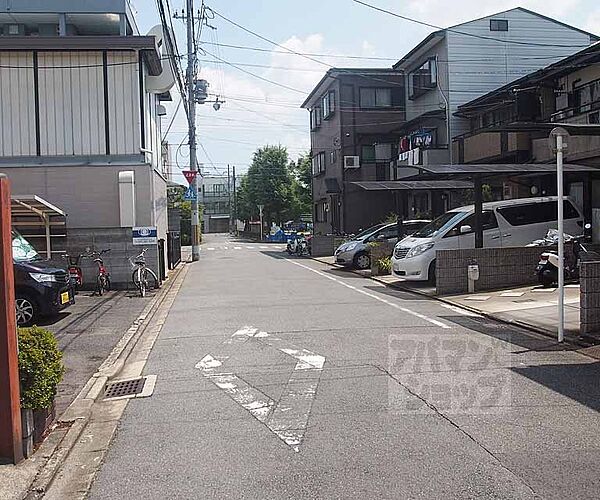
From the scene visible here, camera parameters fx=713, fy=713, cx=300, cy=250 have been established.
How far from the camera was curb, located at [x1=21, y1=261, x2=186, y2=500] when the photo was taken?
17.6ft

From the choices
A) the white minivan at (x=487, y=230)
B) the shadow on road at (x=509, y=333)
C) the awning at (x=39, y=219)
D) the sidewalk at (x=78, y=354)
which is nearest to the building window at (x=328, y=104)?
the white minivan at (x=487, y=230)

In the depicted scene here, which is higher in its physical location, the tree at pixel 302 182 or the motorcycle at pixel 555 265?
the tree at pixel 302 182

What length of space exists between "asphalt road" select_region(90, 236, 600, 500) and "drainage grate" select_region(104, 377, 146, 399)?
290mm

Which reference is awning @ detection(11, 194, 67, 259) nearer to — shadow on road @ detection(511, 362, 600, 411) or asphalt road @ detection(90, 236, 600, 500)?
asphalt road @ detection(90, 236, 600, 500)

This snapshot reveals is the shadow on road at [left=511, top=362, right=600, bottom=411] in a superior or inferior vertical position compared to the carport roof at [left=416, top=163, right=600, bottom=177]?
inferior

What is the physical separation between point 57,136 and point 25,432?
1498 cm

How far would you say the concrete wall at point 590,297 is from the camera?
10172 millimetres

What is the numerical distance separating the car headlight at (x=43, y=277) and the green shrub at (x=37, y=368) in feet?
21.8

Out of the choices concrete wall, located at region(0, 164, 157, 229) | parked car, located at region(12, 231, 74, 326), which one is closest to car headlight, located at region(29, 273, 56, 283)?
parked car, located at region(12, 231, 74, 326)

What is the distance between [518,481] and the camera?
4.87m

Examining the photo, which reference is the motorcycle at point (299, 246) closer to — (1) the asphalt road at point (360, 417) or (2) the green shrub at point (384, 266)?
(2) the green shrub at point (384, 266)

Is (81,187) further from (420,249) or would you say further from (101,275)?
(420,249)

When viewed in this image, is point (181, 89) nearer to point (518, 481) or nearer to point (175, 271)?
point (175, 271)

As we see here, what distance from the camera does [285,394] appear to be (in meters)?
7.48
